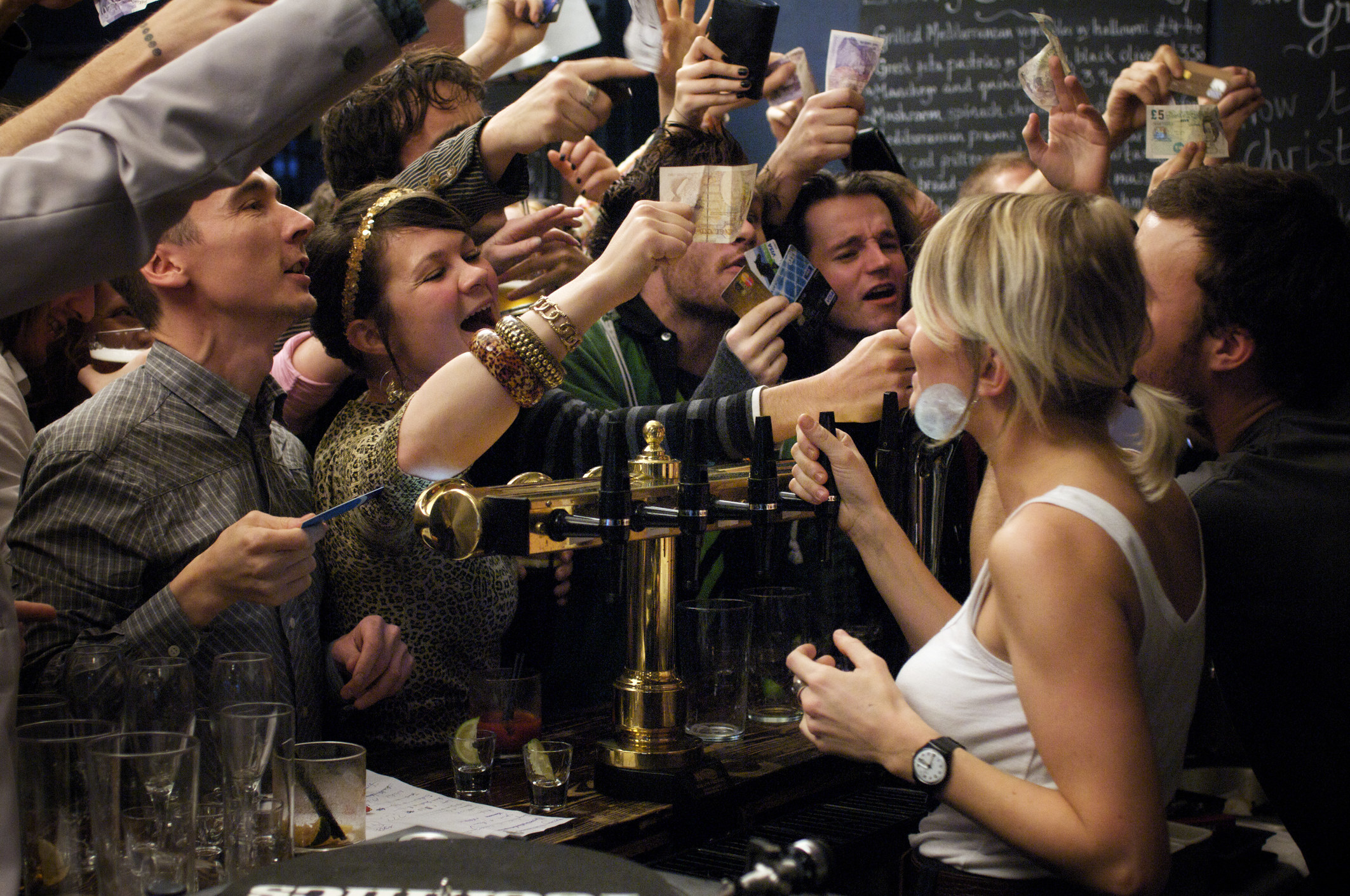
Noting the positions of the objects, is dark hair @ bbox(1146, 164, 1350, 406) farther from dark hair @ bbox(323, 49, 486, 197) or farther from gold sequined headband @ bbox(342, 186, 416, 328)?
dark hair @ bbox(323, 49, 486, 197)

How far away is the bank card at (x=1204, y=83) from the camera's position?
11.4 feet

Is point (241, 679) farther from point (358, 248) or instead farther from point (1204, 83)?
point (1204, 83)

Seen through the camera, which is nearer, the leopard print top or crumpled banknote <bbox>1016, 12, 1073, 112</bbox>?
the leopard print top

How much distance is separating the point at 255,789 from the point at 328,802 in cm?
10

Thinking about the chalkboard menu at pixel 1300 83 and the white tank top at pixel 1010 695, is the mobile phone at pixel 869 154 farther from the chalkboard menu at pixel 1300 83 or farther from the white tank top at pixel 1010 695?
the white tank top at pixel 1010 695

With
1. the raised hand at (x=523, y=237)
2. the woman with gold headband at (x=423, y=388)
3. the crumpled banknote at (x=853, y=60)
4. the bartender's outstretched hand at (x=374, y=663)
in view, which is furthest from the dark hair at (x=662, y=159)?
the bartender's outstretched hand at (x=374, y=663)

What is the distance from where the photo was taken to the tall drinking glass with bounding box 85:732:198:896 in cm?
118

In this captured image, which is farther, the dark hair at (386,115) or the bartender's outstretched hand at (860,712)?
the dark hair at (386,115)

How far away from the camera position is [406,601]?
77.2 inches

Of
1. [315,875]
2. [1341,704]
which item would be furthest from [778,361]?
[315,875]

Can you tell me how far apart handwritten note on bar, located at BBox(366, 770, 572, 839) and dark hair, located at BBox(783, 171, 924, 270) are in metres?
1.74

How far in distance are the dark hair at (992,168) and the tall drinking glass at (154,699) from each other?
3.03 m

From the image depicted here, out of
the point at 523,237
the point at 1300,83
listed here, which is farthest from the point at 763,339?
the point at 1300,83

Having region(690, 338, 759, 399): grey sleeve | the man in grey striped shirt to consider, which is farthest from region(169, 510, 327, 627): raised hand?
region(690, 338, 759, 399): grey sleeve
